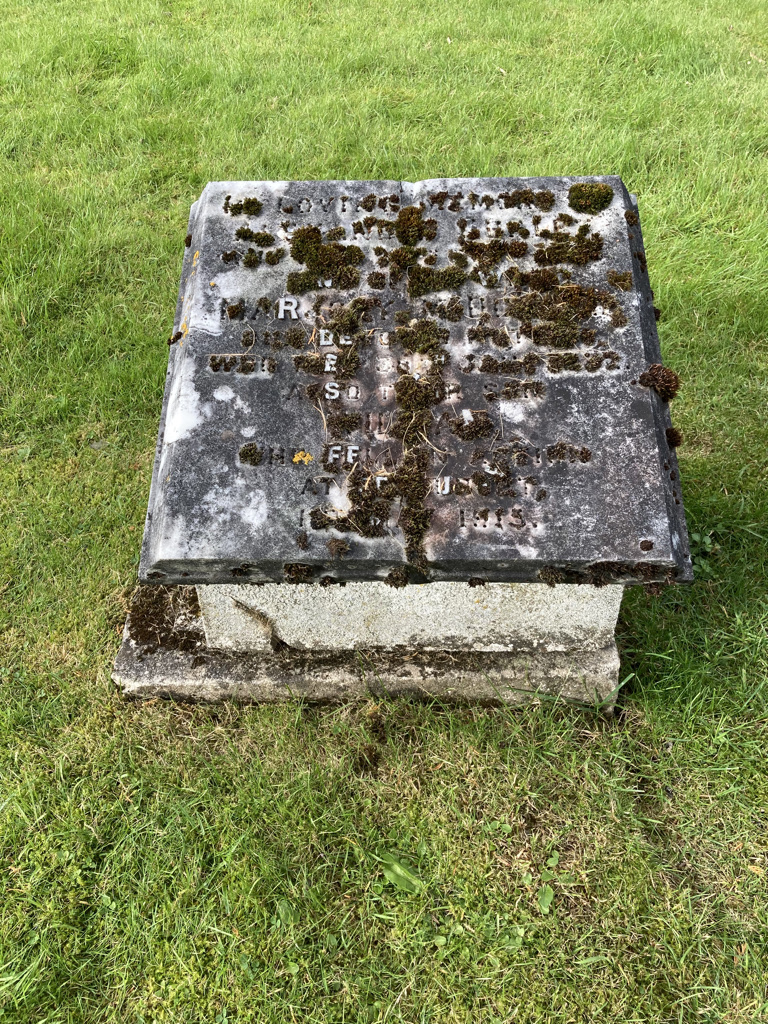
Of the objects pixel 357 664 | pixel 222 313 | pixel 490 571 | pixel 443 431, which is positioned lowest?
pixel 357 664

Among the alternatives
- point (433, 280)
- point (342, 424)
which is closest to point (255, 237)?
point (433, 280)

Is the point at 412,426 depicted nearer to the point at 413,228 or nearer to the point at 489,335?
the point at 489,335

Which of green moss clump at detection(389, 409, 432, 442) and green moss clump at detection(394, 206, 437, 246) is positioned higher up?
green moss clump at detection(394, 206, 437, 246)

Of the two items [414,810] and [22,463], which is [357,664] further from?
[22,463]

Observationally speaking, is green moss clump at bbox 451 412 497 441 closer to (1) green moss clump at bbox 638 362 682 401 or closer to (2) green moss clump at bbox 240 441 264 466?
(1) green moss clump at bbox 638 362 682 401

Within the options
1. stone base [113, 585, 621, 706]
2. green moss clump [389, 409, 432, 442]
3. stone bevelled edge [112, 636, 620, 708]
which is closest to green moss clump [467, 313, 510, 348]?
green moss clump [389, 409, 432, 442]

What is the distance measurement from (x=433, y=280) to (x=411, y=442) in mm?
578

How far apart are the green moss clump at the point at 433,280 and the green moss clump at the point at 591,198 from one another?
0.48 meters

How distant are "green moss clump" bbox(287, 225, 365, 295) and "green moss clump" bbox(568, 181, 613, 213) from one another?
0.74 metres

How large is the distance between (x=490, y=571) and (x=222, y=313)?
1.17m

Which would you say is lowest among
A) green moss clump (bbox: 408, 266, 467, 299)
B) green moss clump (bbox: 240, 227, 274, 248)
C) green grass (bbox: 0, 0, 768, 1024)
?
green grass (bbox: 0, 0, 768, 1024)

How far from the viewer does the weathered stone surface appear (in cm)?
209

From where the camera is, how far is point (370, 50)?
5.54m

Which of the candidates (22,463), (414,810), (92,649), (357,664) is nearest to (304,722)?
(357,664)
